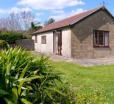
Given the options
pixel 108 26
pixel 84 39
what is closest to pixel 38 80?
pixel 84 39

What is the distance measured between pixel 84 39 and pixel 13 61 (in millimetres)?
22863

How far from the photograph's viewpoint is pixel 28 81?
550cm

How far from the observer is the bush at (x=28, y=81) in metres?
5.14

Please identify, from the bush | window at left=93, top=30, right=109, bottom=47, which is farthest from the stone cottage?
the bush

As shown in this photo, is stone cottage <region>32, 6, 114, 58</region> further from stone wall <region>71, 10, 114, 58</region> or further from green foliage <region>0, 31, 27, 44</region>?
green foliage <region>0, 31, 27, 44</region>

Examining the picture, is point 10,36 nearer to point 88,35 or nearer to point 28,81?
point 88,35

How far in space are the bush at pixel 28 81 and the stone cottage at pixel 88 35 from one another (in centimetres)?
2118

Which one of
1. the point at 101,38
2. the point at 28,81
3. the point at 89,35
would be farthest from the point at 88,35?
the point at 28,81

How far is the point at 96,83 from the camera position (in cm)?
1255

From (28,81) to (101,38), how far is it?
2529 cm

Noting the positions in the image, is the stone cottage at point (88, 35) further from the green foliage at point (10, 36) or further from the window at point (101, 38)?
the green foliage at point (10, 36)

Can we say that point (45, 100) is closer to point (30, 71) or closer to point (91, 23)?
point (30, 71)

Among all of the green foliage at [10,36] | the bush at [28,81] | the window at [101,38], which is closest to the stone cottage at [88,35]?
the window at [101,38]

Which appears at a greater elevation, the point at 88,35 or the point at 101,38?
the point at 88,35
